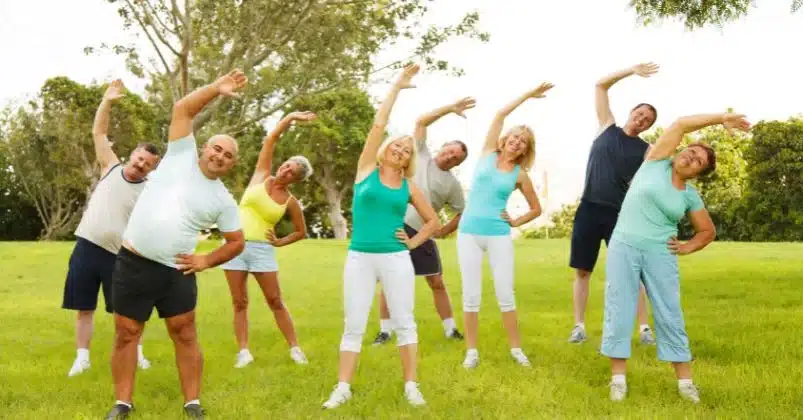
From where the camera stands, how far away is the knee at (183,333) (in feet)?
20.5

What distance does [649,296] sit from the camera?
6750 millimetres

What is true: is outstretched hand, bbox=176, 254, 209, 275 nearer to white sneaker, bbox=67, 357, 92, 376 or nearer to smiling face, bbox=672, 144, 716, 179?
white sneaker, bbox=67, 357, 92, 376

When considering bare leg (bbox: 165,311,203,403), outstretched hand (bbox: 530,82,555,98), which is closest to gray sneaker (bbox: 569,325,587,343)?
outstretched hand (bbox: 530,82,555,98)

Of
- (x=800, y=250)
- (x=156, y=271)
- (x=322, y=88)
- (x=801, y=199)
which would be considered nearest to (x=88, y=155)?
(x=322, y=88)

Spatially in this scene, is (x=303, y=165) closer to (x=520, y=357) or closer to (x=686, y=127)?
(x=520, y=357)

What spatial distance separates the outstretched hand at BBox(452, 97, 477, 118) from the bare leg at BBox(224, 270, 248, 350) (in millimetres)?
2724

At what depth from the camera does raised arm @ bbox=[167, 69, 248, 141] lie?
18.5 ft

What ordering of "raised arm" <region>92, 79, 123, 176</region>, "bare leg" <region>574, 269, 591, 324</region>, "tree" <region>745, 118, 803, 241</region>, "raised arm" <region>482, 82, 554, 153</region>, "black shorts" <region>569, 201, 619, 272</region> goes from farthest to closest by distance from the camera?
A: "tree" <region>745, 118, 803, 241</region> → "bare leg" <region>574, 269, 591, 324</region> → "black shorts" <region>569, 201, 619, 272</region> → "raised arm" <region>482, 82, 554, 153</region> → "raised arm" <region>92, 79, 123, 176</region>

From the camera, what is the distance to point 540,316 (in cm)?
1224

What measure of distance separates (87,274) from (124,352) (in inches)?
84.2

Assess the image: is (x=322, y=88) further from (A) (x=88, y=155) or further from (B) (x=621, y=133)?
(A) (x=88, y=155)

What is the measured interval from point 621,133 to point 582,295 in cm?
196

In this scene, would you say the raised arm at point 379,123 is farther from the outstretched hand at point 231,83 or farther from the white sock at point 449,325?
the white sock at point 449,325

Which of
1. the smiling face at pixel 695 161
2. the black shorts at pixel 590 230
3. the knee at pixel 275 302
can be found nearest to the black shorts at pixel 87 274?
the knee at pixel 275 302
